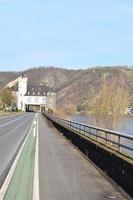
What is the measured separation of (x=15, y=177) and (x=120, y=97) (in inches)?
2162

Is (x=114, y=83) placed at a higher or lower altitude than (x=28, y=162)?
higher

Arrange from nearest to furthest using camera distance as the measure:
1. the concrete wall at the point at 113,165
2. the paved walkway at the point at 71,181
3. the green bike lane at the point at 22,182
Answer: the green bike lane at the point at 22,182, the paved walkway at the point at 71,181, the concrete wall at the point at 113,165

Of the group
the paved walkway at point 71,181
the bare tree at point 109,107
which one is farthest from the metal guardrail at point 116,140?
the bare tree at point 109,107

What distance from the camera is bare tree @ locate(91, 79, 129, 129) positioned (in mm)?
66062

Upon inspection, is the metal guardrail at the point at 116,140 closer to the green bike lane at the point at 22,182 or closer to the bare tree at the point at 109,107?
the green bike lane at the point at 22,182

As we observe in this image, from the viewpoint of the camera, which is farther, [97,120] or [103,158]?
[97,120]

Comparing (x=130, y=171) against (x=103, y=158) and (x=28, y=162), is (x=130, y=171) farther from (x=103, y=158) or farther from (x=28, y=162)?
(x=28, y=162)

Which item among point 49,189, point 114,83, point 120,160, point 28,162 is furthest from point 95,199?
point 114,83

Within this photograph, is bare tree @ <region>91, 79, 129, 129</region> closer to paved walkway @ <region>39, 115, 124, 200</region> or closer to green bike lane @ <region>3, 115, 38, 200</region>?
paved walkway @ <region>39, 115, 124, 200</region>

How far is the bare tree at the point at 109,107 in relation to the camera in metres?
66.1

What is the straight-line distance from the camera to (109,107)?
6838 cm

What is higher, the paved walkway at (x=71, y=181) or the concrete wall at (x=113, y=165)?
the concrete wall at (x=113, y=165)

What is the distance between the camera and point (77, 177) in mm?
15281

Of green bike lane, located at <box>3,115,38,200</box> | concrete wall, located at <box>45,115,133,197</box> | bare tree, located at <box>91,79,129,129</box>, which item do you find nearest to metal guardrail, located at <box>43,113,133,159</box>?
concrete wall, located at <box>45,115,133,197</box>
